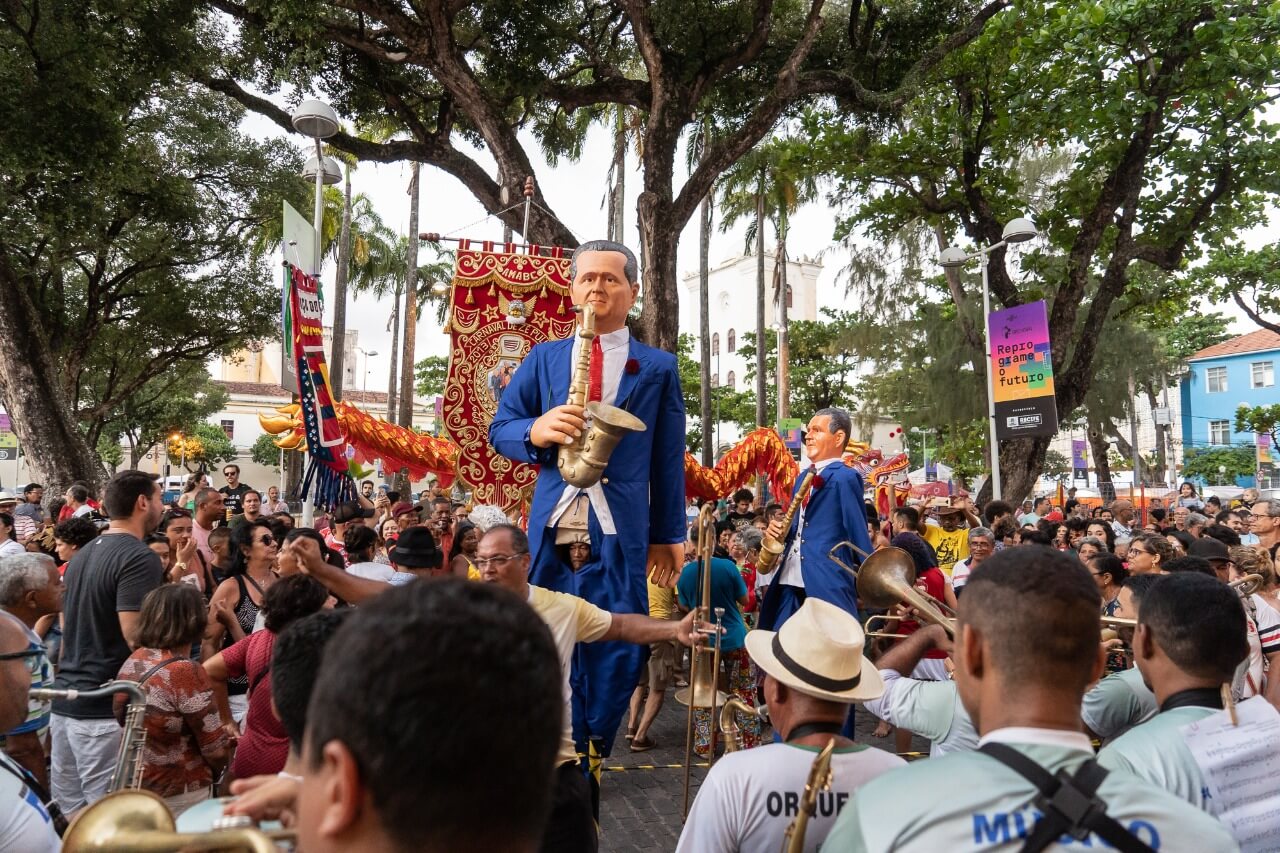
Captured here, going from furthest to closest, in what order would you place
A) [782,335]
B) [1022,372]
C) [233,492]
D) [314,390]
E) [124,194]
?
[782,335] < [124,194] < [1022,372] < [233,492] < [314,390]

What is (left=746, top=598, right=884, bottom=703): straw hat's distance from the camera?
2.50 meters

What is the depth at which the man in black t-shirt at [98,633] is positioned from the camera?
4.16 meters

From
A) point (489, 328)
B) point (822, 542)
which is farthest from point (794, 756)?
point (489, 328)

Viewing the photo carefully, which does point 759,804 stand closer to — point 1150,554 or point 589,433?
point 589,433

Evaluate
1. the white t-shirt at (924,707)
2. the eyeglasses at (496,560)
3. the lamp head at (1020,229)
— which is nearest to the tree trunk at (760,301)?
the lamp head at (1020,229)

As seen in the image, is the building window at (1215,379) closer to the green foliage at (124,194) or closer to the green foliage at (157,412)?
the green foliage at (124,194)

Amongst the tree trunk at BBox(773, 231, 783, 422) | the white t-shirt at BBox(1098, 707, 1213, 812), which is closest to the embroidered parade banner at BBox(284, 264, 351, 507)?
the white t-shirt at BBox(1098, 707, 1213, 812)

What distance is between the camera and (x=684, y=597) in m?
7.24

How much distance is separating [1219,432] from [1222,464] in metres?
8.29

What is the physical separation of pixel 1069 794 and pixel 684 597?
5.70 meters

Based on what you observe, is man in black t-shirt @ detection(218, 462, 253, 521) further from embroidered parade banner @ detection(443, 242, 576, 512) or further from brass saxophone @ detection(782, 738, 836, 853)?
brass saxophone @ detection(782, 738, 836, 853)

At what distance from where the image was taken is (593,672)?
12.6ft

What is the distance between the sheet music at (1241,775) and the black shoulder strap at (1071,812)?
953 millimetres

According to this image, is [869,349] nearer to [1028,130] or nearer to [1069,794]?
[1028,130]
